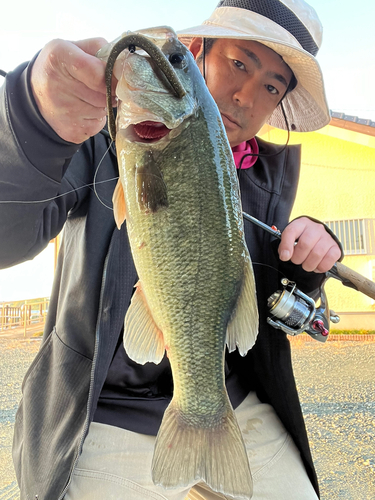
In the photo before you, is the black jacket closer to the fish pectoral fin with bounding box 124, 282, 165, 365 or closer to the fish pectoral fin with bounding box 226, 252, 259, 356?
the fish pectoral fin with bounding box 124, 282, 165, 365

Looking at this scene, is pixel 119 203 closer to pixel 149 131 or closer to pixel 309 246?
pixel 149 131

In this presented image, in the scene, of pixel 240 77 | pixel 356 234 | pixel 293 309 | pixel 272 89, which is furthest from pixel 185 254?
pixel 356 234

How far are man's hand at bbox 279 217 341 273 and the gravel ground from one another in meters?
1.84

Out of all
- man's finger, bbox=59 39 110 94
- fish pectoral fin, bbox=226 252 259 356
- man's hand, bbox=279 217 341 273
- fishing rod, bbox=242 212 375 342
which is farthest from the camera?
fishing rod, bbox=242 212 375 342

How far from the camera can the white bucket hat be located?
1673 millimetres

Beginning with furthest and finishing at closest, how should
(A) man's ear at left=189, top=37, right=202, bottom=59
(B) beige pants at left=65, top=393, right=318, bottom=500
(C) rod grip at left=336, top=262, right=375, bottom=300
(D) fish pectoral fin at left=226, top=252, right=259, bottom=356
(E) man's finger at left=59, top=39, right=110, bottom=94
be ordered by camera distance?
(C) rod grip at left=336, top=262, right=375, bottom=300 → (A) man's ear at left=189, top=37, right=202, bottom=59 → (B) beige pants at left=65, top=393, right=318, bottom=500 → (D) fish pectoral fin at left=226, top=252, right=259, bottom=356 → (E) man's finger at left=59, top=39, right=110, bottom=94

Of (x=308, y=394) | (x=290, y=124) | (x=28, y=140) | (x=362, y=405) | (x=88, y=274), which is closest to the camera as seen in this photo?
(x=28, y=140)

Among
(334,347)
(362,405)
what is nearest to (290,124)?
(362,405)

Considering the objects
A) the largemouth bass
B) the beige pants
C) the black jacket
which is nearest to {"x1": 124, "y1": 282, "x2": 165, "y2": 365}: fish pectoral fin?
the largemouth bass

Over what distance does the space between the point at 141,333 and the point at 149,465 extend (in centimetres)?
77

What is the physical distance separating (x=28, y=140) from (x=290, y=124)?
5.97 feet

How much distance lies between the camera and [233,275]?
111 cm

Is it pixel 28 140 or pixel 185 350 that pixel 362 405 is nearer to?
pixel 185 350

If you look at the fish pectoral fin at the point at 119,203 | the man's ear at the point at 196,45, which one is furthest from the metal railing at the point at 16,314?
the fish pectoral fin at the point at 119,203
